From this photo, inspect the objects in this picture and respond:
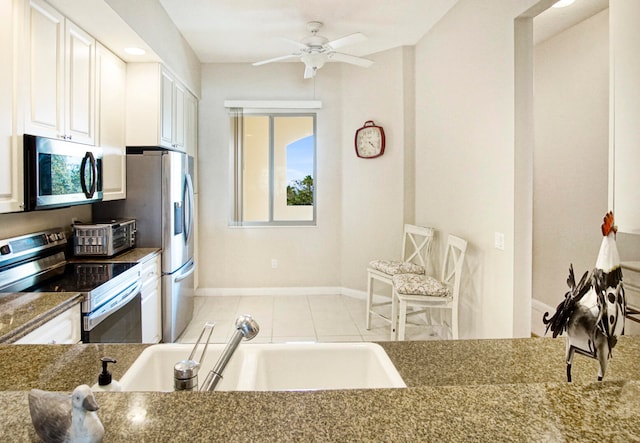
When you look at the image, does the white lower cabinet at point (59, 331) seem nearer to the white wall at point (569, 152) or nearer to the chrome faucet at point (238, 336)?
the chrome faucet at point (238, 336)

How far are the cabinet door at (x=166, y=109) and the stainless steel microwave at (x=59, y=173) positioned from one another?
2.49 feet

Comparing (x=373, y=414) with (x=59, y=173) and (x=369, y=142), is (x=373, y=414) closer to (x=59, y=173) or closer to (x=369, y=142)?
(x=59, y=173)

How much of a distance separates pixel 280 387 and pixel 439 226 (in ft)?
9.73

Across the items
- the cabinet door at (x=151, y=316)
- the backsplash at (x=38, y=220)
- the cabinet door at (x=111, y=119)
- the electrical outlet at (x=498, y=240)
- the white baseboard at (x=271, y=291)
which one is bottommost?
the white baseboard at (x=271, y=291)

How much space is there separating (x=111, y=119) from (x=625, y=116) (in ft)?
10.4

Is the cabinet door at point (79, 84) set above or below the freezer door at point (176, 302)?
above

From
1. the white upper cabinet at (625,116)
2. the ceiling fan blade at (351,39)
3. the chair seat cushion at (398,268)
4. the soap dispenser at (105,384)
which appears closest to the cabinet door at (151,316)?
the chair seat cushion at (398,268)

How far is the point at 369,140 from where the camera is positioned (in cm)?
462

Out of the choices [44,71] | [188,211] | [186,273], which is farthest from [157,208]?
[44,71]

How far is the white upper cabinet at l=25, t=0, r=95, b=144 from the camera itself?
2.07 metres

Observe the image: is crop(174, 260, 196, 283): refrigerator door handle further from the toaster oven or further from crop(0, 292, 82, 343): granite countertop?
crop(0, 292, 82, 343): granite countertop

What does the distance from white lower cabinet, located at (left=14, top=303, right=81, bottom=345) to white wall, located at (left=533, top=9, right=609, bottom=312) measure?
369cm

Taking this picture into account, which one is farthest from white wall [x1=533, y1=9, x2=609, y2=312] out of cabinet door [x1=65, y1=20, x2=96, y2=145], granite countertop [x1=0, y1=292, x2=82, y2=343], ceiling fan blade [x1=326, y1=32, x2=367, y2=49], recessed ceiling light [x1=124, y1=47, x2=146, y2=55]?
cabinet door [x1=65, y1=20, x2=96, y2=145]

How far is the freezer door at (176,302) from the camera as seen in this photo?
3.32m
